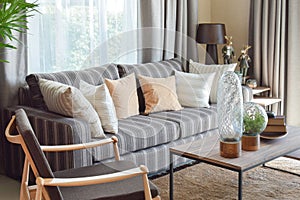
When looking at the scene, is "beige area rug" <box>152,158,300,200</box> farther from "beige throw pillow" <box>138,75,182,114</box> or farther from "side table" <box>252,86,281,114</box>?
"side table" <box>252,86,281,114</box>

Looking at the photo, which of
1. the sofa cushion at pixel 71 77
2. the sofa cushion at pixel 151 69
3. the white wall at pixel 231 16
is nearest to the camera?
the sofa cushion at pixel 71 77

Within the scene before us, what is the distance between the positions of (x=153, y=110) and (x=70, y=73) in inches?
29.9

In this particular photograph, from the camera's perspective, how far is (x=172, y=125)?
3.57 metres

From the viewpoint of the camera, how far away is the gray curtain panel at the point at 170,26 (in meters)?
4.49

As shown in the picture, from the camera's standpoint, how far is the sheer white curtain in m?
3.79

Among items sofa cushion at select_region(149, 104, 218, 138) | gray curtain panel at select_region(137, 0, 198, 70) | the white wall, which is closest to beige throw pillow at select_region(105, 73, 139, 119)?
sofa cushion at select_region(149, 104, 218, 138)

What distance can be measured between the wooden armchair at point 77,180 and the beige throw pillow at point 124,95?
0.96 m

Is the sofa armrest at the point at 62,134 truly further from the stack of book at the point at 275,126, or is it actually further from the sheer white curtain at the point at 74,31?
the stack of book at the point at 275,126

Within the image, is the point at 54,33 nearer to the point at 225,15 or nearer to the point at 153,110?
the point at 153,110

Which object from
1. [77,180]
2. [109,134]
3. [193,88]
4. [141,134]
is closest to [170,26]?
[193,88]

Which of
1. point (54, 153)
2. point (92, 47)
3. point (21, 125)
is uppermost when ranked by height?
point (92, 47)

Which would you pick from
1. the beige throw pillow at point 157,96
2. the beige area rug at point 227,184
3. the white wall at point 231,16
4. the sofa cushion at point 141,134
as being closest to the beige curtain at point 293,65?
the white wall at point 231,16

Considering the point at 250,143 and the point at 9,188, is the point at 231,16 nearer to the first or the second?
the point at 250,143

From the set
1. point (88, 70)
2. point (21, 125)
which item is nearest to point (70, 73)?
point (88, 70)
